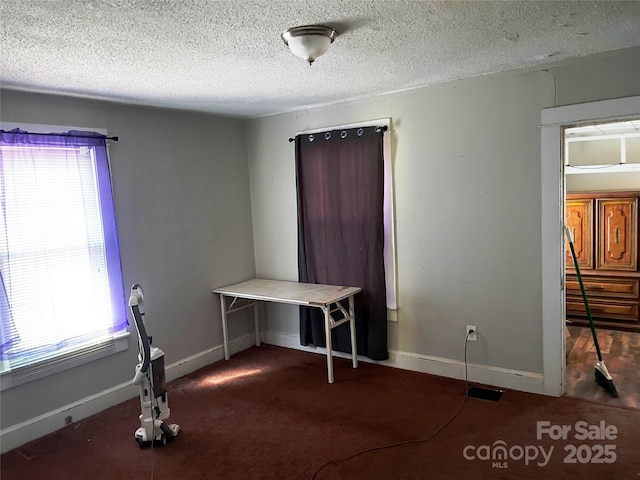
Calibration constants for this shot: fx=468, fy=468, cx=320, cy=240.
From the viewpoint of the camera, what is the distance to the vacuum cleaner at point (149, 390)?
2.83 m

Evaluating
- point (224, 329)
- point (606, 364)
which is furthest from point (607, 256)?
point (224, 329)

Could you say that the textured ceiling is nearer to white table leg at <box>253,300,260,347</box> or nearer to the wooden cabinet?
white table leg at <box>253,300,260,347</box>

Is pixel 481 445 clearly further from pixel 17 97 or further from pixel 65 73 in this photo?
pixel 17 97

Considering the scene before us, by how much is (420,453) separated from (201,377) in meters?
2.07

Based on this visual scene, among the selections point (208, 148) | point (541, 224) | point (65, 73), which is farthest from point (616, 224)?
point (65, 73)

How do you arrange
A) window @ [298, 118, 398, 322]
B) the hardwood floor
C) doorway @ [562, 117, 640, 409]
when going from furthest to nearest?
doorway @ [562, 117, 640, 409]
window @ [298, 118, 398, 322]
the hardwood floor

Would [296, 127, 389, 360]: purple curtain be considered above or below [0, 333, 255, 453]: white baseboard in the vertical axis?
above

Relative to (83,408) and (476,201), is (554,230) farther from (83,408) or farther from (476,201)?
(83,408)

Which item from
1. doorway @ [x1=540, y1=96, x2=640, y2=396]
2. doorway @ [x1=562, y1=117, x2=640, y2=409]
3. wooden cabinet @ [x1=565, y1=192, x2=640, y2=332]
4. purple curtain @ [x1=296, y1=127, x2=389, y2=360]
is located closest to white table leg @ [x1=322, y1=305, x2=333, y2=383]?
purple curtain @ [x1=296, y1=127, x2=389, y2=360]

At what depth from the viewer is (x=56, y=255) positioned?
126 inches

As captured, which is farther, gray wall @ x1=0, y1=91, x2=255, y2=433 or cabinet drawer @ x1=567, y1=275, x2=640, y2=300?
cabinet drawer @ x1=567, y1=275, x2=640, y2=300

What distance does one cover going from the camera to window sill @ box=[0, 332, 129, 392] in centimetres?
299

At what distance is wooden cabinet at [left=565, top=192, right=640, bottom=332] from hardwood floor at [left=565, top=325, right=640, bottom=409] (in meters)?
0.20

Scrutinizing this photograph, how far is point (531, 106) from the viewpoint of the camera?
3211 millimetres
